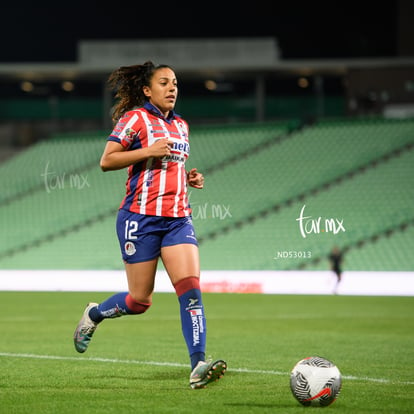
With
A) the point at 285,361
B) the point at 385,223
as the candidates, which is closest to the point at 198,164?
the point at 385,223

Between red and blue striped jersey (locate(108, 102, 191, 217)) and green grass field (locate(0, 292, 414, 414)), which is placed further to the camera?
red and blue striped jersey (locate(108, 102, 191, 217))

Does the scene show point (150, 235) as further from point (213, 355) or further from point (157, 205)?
point (213, 355)

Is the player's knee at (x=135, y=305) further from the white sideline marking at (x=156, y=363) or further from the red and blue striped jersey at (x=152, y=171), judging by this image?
the white sideline marking at (x=156, y=363)

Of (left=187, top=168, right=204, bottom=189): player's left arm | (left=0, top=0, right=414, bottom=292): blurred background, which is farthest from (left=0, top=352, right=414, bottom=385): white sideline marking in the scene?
(left=0, top=0, right=414, bottom=292): blurred background

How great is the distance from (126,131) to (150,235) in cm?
78

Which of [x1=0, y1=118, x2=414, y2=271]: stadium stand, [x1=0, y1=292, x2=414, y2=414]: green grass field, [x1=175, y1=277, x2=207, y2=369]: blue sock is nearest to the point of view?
[x1=0, y1=292, x2=414, y2=414]: green grass field


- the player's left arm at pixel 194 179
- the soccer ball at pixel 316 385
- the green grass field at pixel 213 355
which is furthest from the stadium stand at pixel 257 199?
the soccer ball at pixel 316 385

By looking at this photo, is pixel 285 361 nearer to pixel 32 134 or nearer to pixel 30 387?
pixel 30 387

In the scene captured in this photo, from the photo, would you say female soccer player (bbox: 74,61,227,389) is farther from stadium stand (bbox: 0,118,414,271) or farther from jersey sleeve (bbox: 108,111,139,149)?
stadium stand (bbox: 0,118,414,271)

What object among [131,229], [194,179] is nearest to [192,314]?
[131,229]

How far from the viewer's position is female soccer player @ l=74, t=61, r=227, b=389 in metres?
6.79

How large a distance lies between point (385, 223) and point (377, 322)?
32.4 ft

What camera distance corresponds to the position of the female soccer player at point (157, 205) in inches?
267

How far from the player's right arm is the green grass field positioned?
1.64 metres
